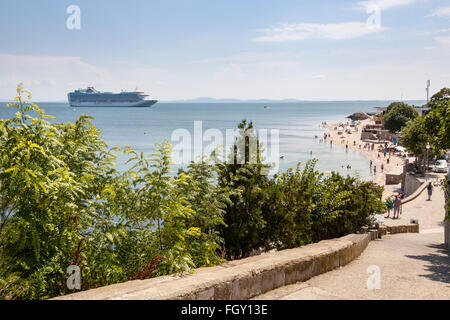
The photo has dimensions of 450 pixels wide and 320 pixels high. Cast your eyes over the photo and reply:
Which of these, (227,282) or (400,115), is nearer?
(227,282)

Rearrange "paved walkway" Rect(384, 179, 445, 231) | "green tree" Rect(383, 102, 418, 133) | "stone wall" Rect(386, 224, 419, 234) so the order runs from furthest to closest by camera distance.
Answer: "green tree" Rect(383, 102, 418, 133) → "paved walkway" Rect(384, 179, 445, 231) → "stone wall" Rect(386, 224, 419, 234)

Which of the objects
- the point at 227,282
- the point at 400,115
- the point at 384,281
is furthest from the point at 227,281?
the point at 400,115

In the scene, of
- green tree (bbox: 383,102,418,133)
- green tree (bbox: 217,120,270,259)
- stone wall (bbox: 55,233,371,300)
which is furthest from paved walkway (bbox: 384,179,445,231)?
green tree (bbox: 383,102,418,133)

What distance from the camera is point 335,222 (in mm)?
9898

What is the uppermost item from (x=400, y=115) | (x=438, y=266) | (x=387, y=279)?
(x=400, y=115)

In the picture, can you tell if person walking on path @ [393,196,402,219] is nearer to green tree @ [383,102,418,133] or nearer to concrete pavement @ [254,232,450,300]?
concrete pavement @ [254,232,450,300]

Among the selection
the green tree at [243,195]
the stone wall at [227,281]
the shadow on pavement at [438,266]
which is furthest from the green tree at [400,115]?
the stone wall at [227,281]

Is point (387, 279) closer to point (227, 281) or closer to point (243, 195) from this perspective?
point (243, 195)

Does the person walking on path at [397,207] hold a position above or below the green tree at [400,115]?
below

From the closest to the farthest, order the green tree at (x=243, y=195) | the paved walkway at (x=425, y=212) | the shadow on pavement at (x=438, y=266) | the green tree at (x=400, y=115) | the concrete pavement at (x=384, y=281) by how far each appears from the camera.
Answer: the concrete pavement at (x=384, y=281), the shadow on pavement at (x=438, y=266), the green tree at (x=243, y=195), the paved walkway at (x=425, y=212), the green tree at (x=400, y=115)

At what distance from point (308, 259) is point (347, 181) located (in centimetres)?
570

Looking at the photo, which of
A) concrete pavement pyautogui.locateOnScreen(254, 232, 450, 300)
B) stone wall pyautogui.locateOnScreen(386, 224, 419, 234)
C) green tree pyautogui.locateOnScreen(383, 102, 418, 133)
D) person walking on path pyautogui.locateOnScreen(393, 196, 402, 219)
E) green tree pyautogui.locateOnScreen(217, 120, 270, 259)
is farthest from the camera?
green tree pyautogui.locateOnScreen(383, 102, 418, 133)

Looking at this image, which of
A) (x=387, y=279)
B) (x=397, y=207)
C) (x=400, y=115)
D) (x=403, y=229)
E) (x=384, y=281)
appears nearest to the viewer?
(x=384, y=281)

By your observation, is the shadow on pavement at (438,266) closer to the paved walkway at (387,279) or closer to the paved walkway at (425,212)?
the paved walkway at (387,279)
